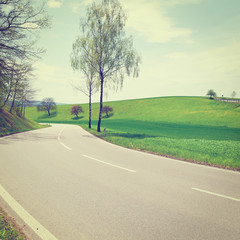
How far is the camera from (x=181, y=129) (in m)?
29.6

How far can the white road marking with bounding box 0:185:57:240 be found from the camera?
9.60ft

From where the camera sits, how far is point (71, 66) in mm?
23109

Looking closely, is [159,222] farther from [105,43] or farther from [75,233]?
[105,43]

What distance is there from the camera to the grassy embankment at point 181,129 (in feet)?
33.4

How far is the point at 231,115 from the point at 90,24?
42.5m

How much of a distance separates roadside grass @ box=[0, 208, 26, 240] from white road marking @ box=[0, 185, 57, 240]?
245mm

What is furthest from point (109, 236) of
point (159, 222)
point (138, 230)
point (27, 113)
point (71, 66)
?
point (27, 113)

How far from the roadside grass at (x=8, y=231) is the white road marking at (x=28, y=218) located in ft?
0.80

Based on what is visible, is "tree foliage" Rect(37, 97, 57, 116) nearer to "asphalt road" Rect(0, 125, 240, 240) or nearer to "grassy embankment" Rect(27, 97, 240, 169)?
"grassy embankment" Rect(27, 97, 240, 169)

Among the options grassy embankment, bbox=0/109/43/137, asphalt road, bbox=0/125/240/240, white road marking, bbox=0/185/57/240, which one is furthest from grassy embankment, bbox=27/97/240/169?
grassy embankment, bbox=0/109/43/137

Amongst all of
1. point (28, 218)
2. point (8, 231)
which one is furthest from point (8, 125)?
point (8, 231)

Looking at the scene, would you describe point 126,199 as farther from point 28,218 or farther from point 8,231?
point 8,231

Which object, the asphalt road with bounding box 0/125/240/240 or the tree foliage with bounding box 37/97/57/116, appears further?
the tree foliage with bounding box 37/97/57/116

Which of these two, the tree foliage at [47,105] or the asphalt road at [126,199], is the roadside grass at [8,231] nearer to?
the asphalt road at [126,199]
